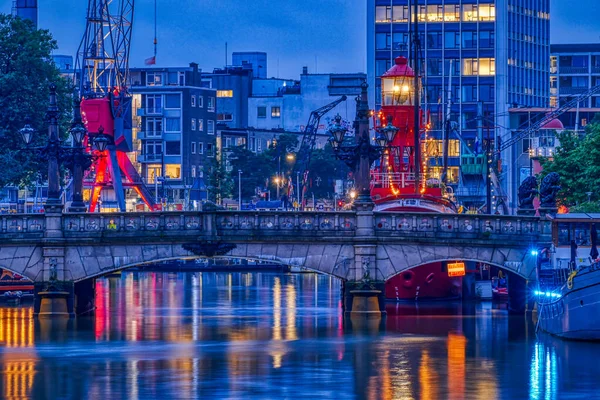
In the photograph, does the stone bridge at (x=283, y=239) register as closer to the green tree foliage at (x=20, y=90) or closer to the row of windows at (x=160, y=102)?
the green tree foliage at (x=20, y=90)

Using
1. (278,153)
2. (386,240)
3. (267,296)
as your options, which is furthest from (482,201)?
(386,240)

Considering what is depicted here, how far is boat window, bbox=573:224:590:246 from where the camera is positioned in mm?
72375

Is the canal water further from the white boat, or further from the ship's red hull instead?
the ship's red hull

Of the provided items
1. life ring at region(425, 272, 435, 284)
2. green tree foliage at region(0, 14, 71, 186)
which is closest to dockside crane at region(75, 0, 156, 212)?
green tree foliage at region(0, 14, 71, 186)

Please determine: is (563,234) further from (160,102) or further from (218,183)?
(160,102)

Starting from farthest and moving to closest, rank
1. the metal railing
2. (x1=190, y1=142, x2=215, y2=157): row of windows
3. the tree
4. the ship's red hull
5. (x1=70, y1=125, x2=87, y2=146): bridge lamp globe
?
(x1=190, y1=142, x2=215, y2=157): row of windows
the tree
the metal railing
the ship's red hull
(x1=70, y1=125, x2=87, y2=146): bridge lamp globe

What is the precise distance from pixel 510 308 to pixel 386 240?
11013mm

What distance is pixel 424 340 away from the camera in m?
71.3

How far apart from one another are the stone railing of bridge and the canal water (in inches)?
166

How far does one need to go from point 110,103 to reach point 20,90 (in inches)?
285

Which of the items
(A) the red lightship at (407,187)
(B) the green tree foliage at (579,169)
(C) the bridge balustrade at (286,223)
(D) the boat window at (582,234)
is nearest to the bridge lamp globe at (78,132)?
(C) the bridge balustrade at (286,223)

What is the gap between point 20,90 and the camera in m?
130

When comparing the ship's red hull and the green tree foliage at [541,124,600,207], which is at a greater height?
the green tree foliage at [541,124,600,207]

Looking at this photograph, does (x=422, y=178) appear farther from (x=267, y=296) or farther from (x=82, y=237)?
(x=82, y=237)
